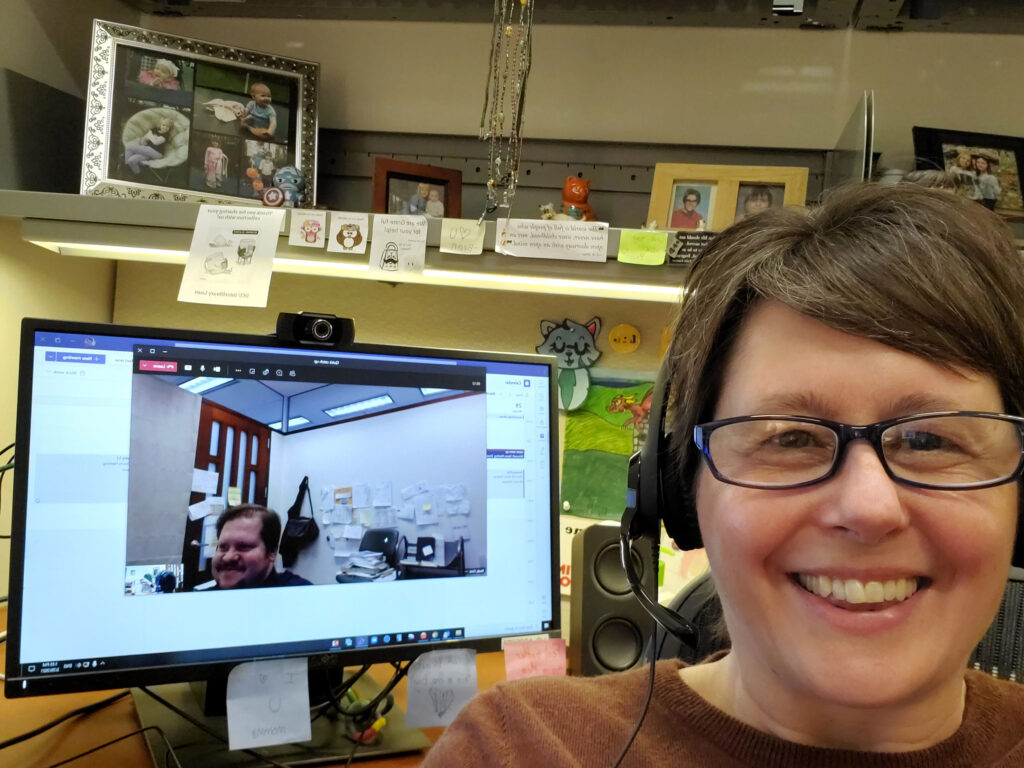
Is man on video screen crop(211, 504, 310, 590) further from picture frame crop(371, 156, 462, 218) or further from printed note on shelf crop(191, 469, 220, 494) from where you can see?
picture frame crop(371, 156, 462, 218)

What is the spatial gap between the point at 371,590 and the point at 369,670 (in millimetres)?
262

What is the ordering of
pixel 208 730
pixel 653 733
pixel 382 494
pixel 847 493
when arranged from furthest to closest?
pixel 382 494 → pixel 208 730 → pixel 653 733 → pixel 847 493

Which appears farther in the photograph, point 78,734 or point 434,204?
point 434,204

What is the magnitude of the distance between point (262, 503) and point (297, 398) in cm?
12

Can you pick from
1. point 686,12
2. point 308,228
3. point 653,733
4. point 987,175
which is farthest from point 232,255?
point 987,175

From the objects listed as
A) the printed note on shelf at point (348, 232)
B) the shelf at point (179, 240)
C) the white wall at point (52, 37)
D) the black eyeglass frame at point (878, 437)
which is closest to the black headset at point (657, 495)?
the black eyeglass frame at point (878, 437)

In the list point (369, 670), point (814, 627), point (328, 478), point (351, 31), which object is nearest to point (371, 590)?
point (328, 478)

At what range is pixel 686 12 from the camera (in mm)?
1318

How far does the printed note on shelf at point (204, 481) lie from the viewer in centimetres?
80

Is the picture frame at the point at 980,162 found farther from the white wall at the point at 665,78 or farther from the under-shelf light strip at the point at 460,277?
the under-shelf light strip at the point at 460,277

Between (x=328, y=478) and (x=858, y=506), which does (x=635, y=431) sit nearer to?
(x=328, y=478)

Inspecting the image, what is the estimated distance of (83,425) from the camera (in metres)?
0.77

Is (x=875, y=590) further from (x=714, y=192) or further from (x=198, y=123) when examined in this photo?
(x=198, y=123)

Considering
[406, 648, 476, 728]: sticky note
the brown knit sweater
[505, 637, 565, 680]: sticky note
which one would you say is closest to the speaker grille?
[505, 637, 565, 680]: sticky note
